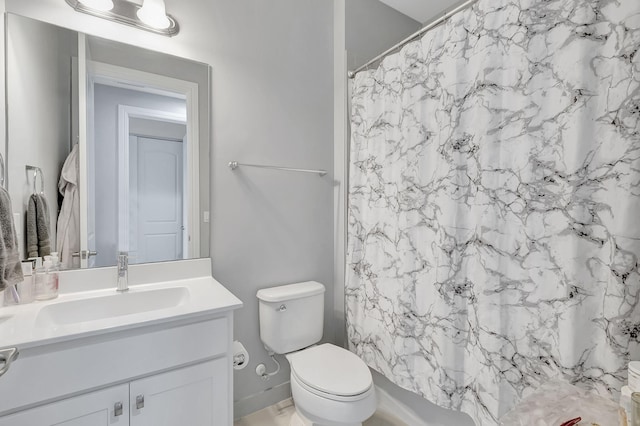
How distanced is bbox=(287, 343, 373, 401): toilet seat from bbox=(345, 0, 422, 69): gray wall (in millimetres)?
1803

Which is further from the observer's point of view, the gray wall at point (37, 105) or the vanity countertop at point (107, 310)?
the gray wall at point (37, 105)

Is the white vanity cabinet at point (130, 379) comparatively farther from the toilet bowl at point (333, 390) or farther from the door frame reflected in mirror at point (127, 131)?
the door frame reflected in mirror at point (127, 131)

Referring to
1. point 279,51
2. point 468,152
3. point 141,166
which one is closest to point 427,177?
point 468,152

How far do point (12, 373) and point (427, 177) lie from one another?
1.65m

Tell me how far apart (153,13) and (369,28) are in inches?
53.6

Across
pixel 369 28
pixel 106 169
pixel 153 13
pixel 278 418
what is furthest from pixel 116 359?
pixel 369 28

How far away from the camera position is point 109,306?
124 cm

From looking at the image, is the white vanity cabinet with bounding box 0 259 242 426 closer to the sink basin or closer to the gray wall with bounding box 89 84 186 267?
the sink basin

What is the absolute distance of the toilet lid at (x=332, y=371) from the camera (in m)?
1.32

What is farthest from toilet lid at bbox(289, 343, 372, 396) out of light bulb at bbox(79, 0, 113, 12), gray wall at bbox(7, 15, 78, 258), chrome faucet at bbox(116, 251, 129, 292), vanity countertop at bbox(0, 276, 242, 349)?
light bulb at bbox(79, 0, 113, 12)

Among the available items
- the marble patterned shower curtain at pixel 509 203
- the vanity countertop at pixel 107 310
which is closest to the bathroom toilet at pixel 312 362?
the marble patterned shower curtain at pixel 509 203

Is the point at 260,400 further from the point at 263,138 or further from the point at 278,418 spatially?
the point at 263,138

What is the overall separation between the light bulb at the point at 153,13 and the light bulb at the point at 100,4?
0.12 meters

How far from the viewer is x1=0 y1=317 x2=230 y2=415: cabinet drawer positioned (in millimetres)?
851
